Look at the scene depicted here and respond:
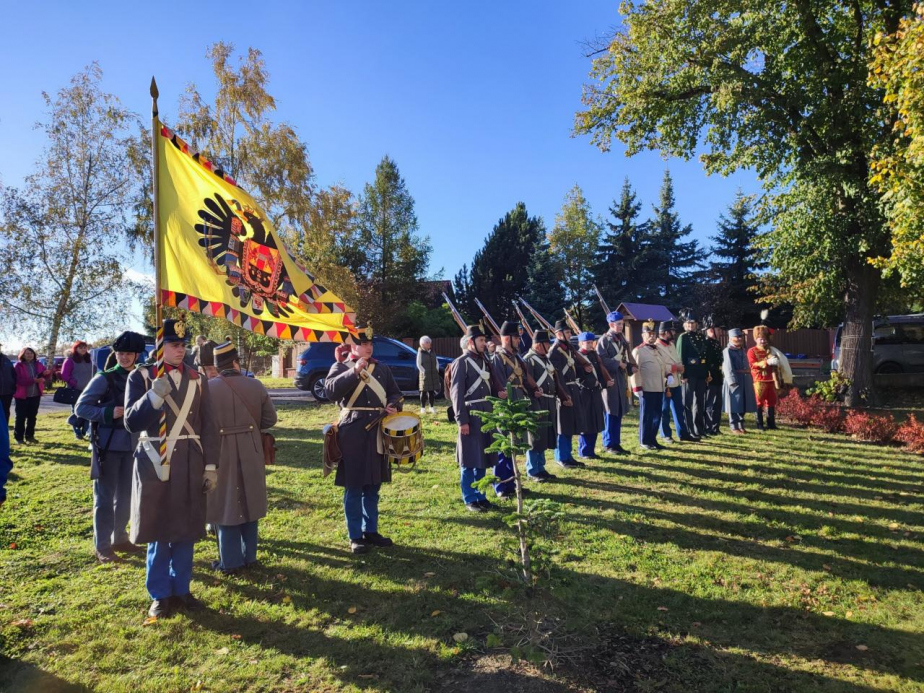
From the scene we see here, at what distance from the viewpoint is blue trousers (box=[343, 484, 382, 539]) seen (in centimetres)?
555

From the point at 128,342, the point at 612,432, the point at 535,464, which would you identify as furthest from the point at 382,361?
the point at 128,342

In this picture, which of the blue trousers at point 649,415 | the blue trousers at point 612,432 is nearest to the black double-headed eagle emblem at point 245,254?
the blue trousers at point 612,432

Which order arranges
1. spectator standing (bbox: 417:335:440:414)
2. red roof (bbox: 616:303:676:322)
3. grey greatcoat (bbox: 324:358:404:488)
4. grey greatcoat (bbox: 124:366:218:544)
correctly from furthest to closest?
red roof (bbox: 616:303:676:322), spectator standing (bbox: 417:335:440:414), grey greatcoat (bbox: 324:358:404:488), grey greatcoat (bbox: 124:366:218:544)

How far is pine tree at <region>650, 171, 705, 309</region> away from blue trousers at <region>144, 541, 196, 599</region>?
44.6 metres

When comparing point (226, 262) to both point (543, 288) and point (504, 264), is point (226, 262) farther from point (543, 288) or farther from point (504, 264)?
point (504, 264)

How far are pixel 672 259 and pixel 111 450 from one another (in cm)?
4675

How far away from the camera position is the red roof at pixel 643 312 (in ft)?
113

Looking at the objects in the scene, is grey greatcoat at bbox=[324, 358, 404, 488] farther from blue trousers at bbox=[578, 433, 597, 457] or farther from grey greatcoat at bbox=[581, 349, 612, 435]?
blue trousers at bbox=[578, 433, 597, 457]

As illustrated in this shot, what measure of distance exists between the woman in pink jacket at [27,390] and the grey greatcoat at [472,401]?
31.1ft

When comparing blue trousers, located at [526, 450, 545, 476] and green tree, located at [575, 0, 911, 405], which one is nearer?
blue trousers, located at [526, 450, 545, 476]

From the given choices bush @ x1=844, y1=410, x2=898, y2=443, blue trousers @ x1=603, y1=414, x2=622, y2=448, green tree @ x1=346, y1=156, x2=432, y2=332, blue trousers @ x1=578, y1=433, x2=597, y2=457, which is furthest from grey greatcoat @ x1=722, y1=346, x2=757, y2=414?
green tree @ x1=346, y1=156, x2=432, y2=332

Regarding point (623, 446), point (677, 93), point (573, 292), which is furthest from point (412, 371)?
point (573, 292)

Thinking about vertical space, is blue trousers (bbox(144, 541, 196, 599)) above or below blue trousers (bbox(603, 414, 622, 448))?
below

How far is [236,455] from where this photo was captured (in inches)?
196
